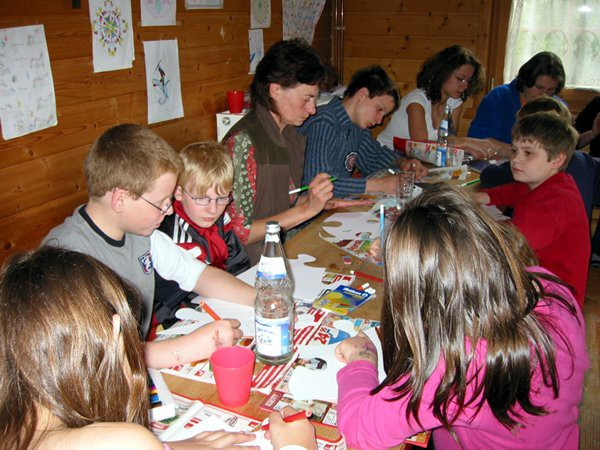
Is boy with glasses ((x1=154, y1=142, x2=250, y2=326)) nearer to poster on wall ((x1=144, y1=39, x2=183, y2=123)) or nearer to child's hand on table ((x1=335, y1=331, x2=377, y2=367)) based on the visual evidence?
child's hand on table ((x1=335, y1=331, x2=377, y2=367))

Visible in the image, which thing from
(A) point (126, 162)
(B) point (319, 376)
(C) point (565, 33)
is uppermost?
(C) point (565, 33)

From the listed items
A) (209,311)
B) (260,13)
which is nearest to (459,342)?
(209,311)

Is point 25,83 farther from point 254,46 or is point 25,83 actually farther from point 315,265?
point 254,46

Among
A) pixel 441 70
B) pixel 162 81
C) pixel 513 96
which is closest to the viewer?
pixel 162 81

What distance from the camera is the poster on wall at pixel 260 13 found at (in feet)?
11.8

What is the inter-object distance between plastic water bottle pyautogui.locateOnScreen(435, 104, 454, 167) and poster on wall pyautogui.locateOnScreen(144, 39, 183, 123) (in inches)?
57.7

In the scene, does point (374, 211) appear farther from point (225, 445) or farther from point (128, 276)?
point (225, 445)

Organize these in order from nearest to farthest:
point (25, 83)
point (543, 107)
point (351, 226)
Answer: point (25, 83)
point (351, 226)
point (543, 107)

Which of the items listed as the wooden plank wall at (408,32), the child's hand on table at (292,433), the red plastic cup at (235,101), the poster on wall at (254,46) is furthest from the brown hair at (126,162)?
the wooden plank wall at (408,32)

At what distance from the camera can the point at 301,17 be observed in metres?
4.22

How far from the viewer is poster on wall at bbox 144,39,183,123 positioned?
2732 millimetres

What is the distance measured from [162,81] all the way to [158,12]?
0.33 m

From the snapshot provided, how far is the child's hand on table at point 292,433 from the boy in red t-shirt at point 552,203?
1213 mm

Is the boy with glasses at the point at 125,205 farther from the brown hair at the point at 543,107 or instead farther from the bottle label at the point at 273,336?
the brown hair at the point at 543,107
